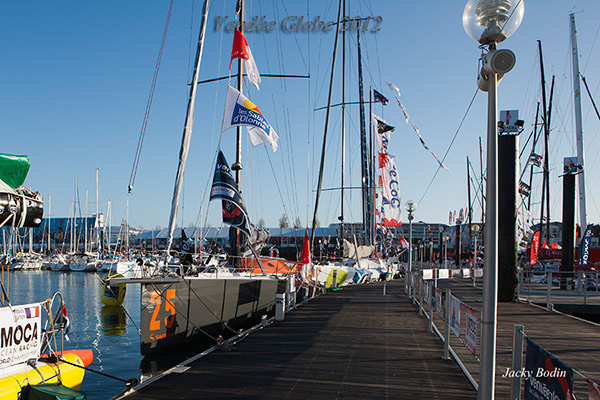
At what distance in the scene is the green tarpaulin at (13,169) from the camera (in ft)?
26.3

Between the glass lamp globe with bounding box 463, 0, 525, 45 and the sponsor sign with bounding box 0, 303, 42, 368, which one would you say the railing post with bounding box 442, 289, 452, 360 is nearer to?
the glass lamp globe with bounding box 463, 0, 525, 45

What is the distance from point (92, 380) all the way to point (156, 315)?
2.36 metres

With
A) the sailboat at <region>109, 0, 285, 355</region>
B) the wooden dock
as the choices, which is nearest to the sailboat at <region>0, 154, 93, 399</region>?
the wooden dock

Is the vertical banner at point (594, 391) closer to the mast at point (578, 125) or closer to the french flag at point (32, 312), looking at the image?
the french flag at point (32, 312)

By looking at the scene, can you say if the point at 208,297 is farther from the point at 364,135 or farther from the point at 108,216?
the point at 108,216

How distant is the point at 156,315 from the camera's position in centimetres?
1143

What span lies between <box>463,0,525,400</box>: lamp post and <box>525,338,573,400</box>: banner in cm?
36

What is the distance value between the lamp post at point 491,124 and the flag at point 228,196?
10.1m

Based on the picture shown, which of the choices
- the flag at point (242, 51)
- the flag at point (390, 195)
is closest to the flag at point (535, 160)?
the flag at point (390, 195)

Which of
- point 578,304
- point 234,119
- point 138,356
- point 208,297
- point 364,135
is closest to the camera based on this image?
point 208,297

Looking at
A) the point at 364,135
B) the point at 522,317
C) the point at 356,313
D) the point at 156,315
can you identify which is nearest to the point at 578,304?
the point at 522,317

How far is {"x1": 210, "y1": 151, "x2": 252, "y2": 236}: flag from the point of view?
1420 cm

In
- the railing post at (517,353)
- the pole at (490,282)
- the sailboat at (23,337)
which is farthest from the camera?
the sailboat at (23,337)

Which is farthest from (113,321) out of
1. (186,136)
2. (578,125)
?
(578,125)
